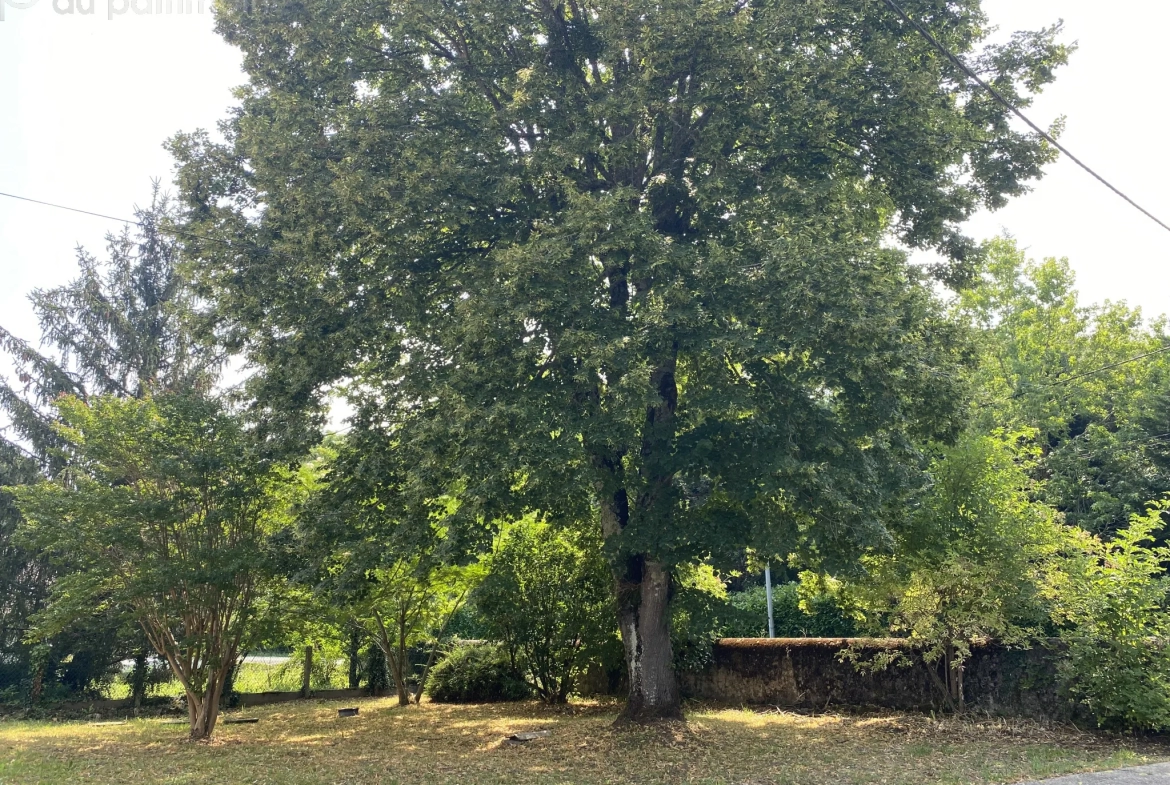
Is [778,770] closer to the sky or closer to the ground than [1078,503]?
closer to the ground

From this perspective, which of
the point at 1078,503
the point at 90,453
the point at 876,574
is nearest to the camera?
the point at 90,453

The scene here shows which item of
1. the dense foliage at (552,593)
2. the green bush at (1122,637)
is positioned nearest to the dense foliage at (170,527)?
the dense foliage at (552,593)

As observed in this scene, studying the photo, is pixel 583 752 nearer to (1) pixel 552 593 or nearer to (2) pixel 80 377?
(1) pixel 552 593

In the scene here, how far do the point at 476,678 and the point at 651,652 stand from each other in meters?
7.33

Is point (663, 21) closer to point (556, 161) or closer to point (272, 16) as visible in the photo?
point (556, 161)

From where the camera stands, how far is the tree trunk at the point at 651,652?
11.2m

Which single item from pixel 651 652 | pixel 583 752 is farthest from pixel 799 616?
pixel 583 752

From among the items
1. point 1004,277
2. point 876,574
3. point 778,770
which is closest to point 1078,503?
point 1004,277

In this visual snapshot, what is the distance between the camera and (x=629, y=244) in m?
8.55

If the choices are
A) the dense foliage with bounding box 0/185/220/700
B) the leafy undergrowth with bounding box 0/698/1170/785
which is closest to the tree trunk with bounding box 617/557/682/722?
the leafy undergrowth with bounding box 0/698/1170/785

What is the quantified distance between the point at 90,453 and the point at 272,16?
685 cm

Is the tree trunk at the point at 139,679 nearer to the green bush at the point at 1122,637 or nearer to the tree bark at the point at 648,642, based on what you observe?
the tree bark at the point at 648,642

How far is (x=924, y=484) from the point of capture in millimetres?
10281

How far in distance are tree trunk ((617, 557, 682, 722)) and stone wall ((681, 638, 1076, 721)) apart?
3.96m
